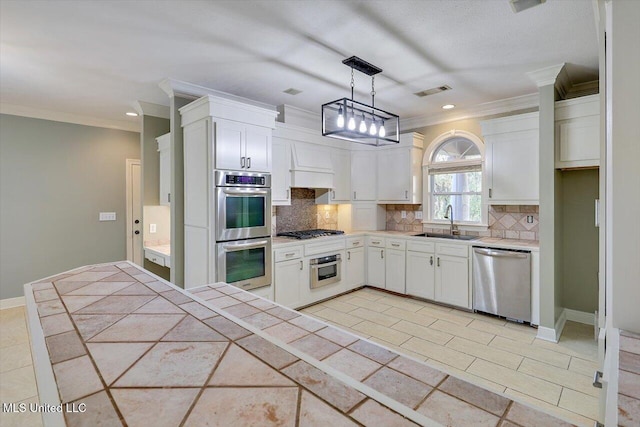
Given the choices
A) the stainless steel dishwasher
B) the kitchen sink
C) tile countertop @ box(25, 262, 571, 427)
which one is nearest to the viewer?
tile countertop @ box(25, 262, 571, 427)

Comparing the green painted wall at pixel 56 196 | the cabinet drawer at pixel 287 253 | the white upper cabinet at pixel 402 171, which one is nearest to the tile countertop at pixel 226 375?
the cabinet drawer at pixel 287 253

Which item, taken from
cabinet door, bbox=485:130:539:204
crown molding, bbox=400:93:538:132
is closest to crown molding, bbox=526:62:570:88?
cabinet door, bbox=485:130:539:204

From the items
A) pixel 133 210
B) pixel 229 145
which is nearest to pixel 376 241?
pixel 229 145

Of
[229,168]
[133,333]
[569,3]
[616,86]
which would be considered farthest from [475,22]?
[133,333]

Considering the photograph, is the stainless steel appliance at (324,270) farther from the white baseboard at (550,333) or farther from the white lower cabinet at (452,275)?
the white baseboard at (550,333)

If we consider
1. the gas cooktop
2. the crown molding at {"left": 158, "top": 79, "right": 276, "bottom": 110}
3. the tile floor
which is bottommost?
the tile floor

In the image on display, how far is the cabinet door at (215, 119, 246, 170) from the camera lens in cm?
323

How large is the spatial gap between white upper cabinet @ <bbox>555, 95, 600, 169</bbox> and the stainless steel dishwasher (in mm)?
1063

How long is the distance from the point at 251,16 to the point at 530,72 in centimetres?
280

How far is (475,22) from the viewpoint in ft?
7.75

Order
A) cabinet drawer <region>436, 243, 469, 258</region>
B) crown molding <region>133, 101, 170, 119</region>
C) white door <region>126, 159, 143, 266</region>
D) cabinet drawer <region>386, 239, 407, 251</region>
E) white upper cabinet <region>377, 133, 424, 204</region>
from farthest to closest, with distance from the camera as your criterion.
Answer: white door <region>126, 159, 143, 266</region> → white upper cabinet <region>377, 133, 424, 204</region> → cabinet drawer <region>386, 239, 407, 251</region> → crown molding <region>133, 101, 170, 119</region> → cabinet drawer <region>436, 243, 469, 258</region>

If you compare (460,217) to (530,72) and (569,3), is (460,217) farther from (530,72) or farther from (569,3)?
(569,3)

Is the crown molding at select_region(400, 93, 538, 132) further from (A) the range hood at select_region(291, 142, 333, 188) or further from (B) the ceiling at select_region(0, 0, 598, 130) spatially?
(A) the range hood at select_region(291, 142, 333, 188)

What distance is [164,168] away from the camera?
13.8 feet
